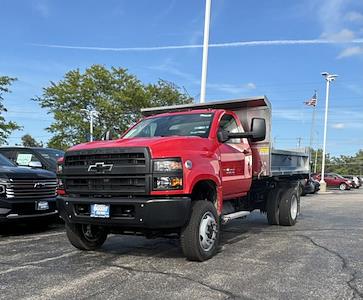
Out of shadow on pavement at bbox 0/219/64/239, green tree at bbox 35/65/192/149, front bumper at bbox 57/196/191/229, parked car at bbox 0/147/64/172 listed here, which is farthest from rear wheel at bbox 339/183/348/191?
front bumper at bbox 57/196/191/229

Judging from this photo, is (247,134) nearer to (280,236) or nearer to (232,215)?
(232,215)

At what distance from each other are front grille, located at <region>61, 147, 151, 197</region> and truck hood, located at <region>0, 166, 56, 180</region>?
2670 millimetres

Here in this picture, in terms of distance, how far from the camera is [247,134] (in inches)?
287

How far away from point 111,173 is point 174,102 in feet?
111

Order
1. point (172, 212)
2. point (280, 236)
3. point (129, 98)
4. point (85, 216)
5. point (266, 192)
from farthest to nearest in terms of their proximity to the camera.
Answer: point (129, 98) < point (266, 192) < point (280, 236) < point (85, 216) < point (172, 212)

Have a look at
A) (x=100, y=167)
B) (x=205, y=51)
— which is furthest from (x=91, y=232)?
(x=205, y=51)

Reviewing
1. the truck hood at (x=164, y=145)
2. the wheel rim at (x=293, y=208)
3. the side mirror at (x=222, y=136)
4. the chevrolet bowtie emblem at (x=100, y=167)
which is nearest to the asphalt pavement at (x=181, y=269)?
the chevrolet bowtie emblem at (x=100, y=167)

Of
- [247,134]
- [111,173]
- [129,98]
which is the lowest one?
[111,173]

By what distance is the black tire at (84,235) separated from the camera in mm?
7172

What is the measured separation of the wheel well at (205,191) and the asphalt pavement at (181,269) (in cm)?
87

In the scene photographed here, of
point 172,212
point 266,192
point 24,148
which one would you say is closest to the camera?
point 172,212

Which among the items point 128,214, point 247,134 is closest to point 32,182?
point 128,214

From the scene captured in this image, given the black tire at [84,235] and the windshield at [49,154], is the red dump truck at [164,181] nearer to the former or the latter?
the black tire at [84,235]

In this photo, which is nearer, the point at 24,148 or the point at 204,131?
the point at 204,131
